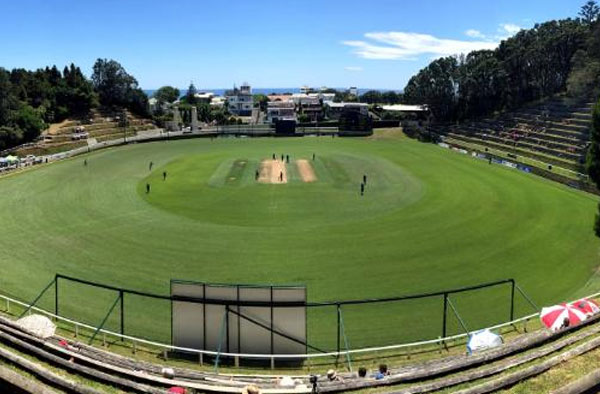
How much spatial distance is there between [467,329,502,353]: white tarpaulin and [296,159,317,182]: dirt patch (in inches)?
1531

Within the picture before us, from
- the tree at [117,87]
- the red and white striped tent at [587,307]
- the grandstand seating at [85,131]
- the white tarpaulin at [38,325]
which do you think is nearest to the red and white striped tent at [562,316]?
the red and white striped tent at [587,307]

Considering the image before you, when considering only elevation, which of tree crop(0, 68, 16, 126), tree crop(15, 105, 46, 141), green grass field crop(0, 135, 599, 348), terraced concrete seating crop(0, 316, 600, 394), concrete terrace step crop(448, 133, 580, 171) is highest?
tree crop(0, 68, 16, 126)

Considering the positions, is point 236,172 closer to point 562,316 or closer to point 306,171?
point 306,171

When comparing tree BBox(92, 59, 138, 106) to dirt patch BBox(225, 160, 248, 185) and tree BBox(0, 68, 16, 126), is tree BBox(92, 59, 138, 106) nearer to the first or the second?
tree BBox(0, 68, 16, 126)

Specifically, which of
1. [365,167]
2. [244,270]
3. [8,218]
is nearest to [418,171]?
[365,167]

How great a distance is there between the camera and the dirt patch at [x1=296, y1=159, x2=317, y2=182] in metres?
58.6

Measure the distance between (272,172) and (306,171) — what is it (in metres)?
4.34

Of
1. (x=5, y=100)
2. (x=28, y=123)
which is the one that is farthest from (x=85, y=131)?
(x=5, y=100)

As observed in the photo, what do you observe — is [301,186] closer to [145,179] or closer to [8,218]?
[145,179]

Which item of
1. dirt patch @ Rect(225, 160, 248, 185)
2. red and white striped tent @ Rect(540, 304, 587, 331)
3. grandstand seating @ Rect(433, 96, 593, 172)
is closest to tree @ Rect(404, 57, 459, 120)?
grandstand seating @ Rect(433, 96, 593, 172)

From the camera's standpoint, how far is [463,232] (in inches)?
1474

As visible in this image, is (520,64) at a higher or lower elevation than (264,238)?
higher

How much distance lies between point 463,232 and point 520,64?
81.4m

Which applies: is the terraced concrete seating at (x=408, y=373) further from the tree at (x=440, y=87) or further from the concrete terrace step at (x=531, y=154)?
the tree at (x=440, y=87)
